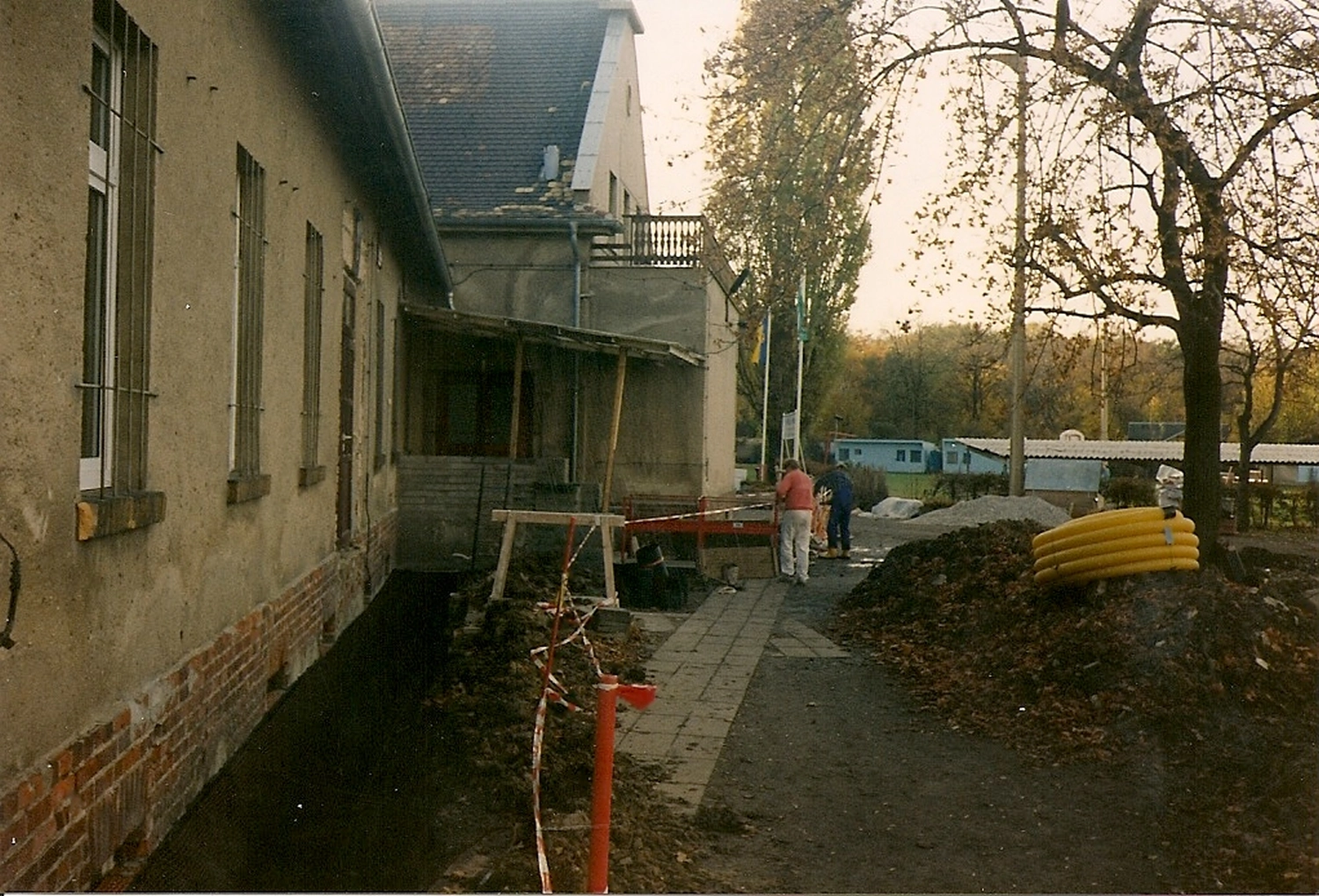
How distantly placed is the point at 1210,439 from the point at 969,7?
15.1 feet

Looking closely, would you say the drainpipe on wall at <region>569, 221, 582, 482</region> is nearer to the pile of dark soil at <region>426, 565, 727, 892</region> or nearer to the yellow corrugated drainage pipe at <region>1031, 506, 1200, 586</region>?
the pile of dark soil at <region>426, 565, 727, 892</region>

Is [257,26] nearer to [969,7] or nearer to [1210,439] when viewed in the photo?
[969,7]

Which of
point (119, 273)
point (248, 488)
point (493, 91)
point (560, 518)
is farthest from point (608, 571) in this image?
point (493, 91)

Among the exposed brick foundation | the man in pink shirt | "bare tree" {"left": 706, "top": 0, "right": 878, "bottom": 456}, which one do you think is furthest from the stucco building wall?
the man in pink shirt

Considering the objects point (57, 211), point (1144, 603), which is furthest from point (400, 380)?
point (57, 211)

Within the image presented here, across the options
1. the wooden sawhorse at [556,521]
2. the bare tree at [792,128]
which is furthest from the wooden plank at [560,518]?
the bare tree at [792,128]

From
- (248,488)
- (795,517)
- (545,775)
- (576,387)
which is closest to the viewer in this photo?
(545,775)

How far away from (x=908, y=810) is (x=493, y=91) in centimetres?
1976

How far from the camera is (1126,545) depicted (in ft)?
32.3

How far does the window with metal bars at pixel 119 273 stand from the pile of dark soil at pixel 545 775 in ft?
6.41

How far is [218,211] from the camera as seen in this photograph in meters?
6.60

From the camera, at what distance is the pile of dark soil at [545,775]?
212 inches

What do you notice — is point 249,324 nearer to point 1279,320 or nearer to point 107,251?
point 107,251

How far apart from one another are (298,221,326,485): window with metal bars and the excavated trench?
1556 millimetres
